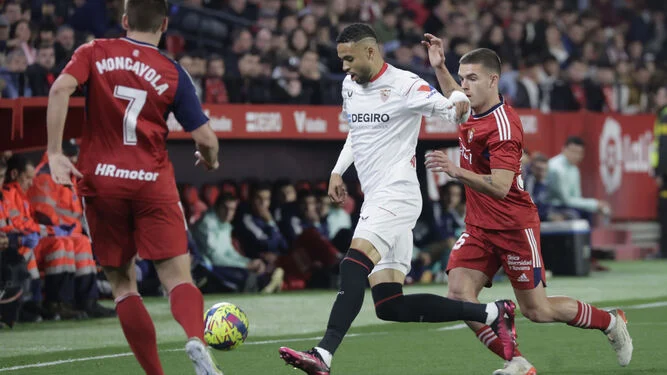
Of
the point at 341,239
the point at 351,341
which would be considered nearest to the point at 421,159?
the point at 341,239

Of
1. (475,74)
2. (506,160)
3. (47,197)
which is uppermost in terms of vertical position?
(475,74)

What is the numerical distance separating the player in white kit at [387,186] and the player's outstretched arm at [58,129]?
197cm

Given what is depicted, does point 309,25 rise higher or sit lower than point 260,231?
higher

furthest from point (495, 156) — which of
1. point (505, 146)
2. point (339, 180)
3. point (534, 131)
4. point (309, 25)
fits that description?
point (534, 131)

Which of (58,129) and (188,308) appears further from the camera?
(188,308)

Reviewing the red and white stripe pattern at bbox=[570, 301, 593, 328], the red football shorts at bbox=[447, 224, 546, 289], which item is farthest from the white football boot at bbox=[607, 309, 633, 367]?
the red football shorts at bbox=[447, 224, 546, 289]

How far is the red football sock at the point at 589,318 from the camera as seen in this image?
337 inches

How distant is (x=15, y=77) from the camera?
560 inches

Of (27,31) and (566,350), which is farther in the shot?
(27,31)

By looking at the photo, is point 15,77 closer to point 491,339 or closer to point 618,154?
point 491,339

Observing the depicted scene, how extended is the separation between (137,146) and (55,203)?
701cm

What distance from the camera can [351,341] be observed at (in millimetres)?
10703

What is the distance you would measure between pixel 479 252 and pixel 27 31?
27.8ft

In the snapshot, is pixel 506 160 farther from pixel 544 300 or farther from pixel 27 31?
pixel 27 31
